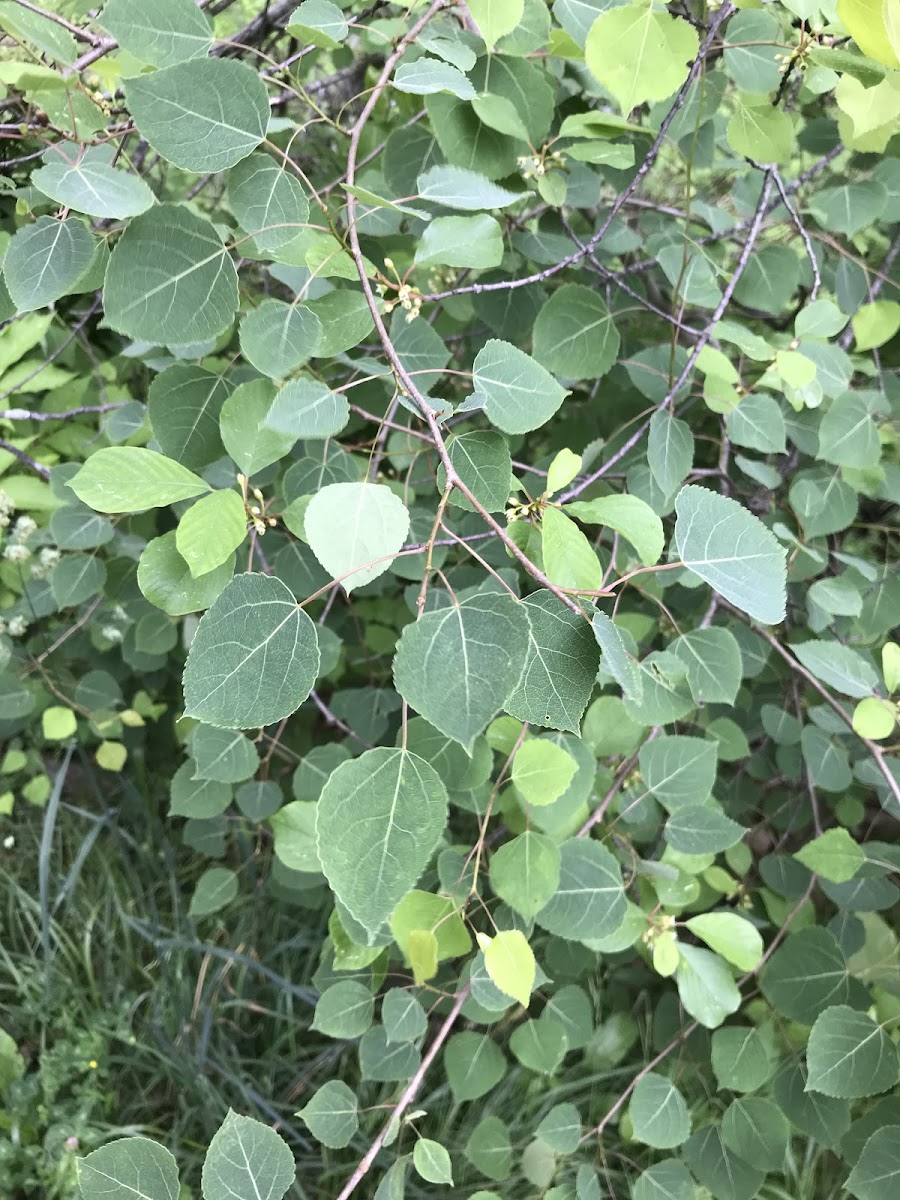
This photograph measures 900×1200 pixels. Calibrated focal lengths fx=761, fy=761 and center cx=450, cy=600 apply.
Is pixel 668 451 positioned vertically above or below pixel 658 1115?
above

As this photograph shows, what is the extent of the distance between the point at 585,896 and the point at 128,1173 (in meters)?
0.46

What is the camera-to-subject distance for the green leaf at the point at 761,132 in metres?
0.77

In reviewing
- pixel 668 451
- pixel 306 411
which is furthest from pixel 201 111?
pixel 668 451

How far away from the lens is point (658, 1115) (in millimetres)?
875

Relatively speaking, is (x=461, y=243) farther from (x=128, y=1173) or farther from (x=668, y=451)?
(x=128, y=1173)

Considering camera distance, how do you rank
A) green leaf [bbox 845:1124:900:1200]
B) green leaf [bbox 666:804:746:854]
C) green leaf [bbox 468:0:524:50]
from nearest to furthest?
green leaf [bbox 468:0:524:50]
green leaf [bbox 845:1124:900:1200]
green leaf [bbox 666:804:746:854]

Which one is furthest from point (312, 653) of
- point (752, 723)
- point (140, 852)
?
point (140, 852)

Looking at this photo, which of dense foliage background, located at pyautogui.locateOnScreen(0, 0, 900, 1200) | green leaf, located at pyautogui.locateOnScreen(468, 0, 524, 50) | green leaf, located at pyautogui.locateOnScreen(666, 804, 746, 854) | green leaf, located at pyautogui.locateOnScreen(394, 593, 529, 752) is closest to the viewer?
green leaf, located at pyautogui.locateOnScreen(394, 593, 529, 752)

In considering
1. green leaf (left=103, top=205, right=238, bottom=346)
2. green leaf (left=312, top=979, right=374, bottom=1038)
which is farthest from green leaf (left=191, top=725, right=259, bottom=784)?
green leaf (left=103, top=205, right=238, bottom=346)

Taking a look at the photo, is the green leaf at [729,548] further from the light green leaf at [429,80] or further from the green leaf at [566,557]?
the light green leaf at [429,80]

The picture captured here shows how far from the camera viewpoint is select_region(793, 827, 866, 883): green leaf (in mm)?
908

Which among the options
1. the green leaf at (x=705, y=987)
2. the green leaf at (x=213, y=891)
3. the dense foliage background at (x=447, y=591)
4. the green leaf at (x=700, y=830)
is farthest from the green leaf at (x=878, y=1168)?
the green leaf at (x=213, y=891)

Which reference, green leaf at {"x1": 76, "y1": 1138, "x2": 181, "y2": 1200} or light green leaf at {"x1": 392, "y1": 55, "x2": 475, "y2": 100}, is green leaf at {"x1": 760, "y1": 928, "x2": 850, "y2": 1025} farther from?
light green leaf at {"x1": 392, "y1": 55, "x2": 475, "y2": 100}

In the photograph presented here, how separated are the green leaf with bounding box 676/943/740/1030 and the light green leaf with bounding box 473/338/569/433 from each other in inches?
23.3
